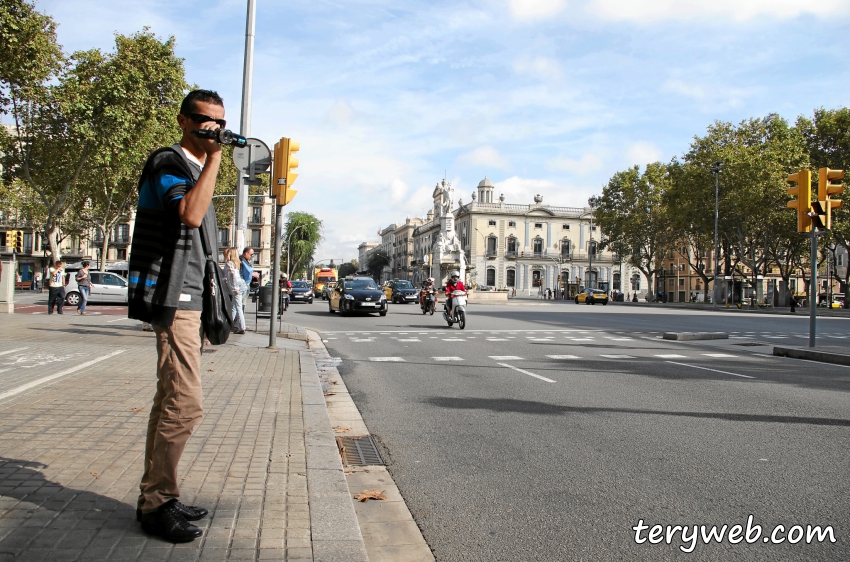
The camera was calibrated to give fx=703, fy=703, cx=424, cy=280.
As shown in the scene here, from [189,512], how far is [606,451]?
3274 mm

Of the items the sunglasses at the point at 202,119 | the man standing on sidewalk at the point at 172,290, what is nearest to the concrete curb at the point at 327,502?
the man standing on sidewalk at the point at 172,290

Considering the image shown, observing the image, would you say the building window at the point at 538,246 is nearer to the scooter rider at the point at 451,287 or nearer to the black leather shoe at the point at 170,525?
the scooter rider at the point at 451,287

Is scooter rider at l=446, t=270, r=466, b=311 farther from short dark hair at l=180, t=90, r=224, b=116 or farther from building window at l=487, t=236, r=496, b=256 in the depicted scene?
building window at l=487, t=236, r=496, b=256

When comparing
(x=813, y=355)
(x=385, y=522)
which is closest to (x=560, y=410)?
(x=385, y=522)

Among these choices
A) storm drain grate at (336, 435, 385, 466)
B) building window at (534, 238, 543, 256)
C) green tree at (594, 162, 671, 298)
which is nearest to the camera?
storm drain grate at (336, 435, 385, 466)

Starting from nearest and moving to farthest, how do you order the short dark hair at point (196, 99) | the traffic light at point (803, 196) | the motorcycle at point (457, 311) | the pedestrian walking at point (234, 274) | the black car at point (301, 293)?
the short dark hair at point (196, 99) < the pedestrian walking at point (234, 274) < the traffic light at point (803, 196) < the motorcycle at point (457, 311) < the black car at point (301, 293)

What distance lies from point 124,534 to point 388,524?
1356mm

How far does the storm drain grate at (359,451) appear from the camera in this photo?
523 centimetres

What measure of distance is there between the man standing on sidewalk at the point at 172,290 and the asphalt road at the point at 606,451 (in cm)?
135

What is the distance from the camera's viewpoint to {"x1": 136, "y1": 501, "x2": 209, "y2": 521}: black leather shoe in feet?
10.5

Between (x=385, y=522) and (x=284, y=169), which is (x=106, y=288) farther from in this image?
(x=385, y=522)

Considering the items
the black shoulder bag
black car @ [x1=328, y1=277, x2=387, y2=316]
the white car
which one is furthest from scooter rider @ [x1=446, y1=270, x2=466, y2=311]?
the white car

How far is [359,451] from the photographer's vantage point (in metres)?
5.56

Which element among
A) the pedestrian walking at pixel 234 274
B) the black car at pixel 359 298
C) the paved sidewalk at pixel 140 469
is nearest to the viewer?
the paved sidewalk at pixel 140 469
